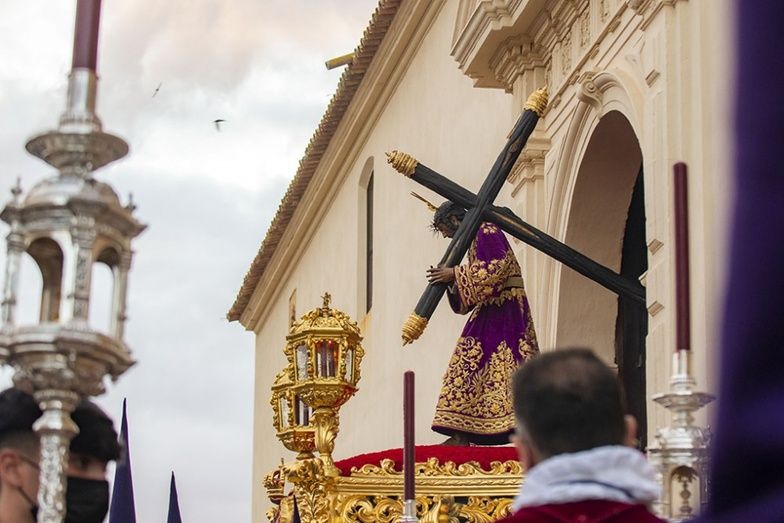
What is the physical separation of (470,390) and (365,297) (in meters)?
12.2

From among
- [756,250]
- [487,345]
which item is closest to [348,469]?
[487,345]

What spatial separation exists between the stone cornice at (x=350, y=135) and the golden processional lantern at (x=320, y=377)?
423 inches

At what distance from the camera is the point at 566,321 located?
1098 centimetres

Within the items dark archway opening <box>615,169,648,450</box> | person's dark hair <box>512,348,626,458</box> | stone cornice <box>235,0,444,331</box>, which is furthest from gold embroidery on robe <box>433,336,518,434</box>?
stone cornice <box>235,0,444,331</box>

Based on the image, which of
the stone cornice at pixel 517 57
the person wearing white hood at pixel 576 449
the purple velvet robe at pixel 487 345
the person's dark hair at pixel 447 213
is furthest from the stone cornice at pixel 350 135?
the person wearing white hood at pixel 576 449

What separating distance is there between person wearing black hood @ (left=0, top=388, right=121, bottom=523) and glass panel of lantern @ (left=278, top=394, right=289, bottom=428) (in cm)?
488

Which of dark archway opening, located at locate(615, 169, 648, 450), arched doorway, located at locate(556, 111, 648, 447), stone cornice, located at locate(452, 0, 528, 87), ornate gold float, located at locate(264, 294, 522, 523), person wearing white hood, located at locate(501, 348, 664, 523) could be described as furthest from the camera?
stone cornice, located at locate(452, 0, 528, 87)

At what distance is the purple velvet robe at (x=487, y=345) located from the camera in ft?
28.5

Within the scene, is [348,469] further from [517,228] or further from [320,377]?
[517,228]

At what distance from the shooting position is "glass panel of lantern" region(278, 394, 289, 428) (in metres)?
7.68

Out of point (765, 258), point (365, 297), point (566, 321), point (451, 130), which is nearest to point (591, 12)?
point (566, 321)

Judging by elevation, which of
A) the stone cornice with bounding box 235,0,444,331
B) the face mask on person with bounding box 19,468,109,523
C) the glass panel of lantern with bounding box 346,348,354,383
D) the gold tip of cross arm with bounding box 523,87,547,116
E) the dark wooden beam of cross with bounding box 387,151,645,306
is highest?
the stone cornice with bounding box 235,0,444,331

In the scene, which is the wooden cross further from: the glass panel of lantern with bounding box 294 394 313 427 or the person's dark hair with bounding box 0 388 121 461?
the person's dark hair with bounding box 0 388 121 461

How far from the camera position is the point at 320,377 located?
23.9 feet
